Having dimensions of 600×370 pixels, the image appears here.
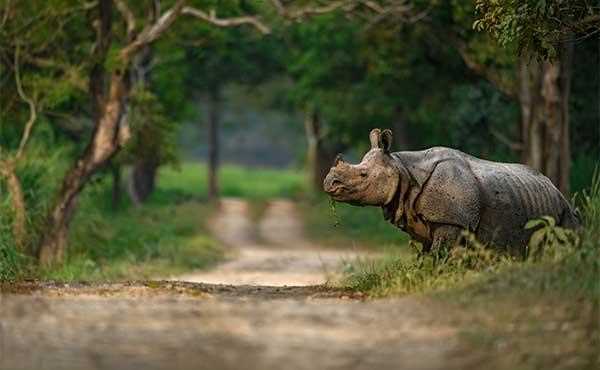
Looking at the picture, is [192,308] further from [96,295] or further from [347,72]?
[347,72]

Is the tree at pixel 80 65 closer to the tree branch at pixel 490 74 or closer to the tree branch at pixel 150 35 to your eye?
the tree branch at pixel 150 35

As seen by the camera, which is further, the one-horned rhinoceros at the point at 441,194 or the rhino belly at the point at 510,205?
the rhino belly at the point at 510,205

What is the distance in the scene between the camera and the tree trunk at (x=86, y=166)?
66.0 feet

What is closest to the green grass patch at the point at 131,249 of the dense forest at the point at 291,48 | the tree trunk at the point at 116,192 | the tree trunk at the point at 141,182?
the dense forest at the point at 291,48

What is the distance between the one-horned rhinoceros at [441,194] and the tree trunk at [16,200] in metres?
8.57

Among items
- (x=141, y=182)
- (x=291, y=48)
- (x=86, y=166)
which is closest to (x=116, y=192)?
(x=141, y=182)

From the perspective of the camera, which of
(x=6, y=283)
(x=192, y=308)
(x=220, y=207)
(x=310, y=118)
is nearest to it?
(x=192, y=308)

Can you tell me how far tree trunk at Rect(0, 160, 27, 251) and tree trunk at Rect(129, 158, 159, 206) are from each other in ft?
64.2

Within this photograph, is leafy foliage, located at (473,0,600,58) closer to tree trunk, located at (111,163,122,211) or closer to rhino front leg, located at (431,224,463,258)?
rhino front leg, located at (431,224,463,258)

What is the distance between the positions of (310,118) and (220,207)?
21.7 feet

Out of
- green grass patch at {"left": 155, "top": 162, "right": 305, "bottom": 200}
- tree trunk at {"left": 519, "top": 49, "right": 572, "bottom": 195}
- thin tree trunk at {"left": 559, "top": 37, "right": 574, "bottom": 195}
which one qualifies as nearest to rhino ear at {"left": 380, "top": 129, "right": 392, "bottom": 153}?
tree trunk at {"left": 519, "top": 49, "right": 572, "bottom": 195}

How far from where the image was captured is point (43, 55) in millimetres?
22859

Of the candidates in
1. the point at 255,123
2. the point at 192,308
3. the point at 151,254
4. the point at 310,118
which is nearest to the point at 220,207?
the point at 310,118

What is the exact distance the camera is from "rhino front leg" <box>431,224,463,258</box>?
11391 mm
